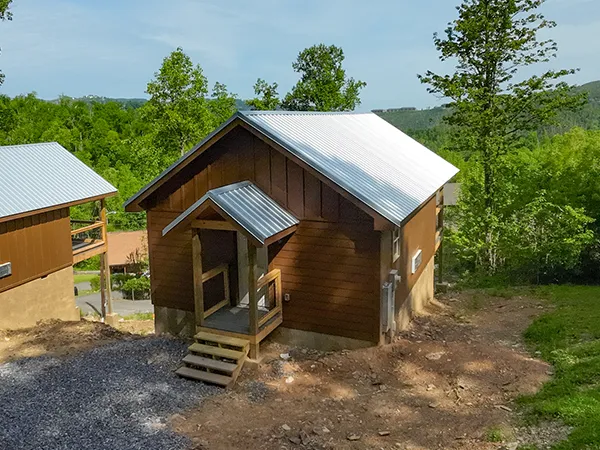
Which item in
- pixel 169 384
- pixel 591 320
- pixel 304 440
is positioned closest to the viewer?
pixel 304 440

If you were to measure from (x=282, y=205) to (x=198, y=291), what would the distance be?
8.98 ft

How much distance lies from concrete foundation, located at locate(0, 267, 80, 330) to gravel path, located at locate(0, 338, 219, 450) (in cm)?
469

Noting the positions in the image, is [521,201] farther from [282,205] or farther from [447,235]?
[282,205]

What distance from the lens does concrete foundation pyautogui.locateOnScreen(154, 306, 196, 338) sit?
13.1 metres

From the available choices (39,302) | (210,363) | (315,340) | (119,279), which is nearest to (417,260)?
(315,340)

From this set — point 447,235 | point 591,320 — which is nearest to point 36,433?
point 591,320

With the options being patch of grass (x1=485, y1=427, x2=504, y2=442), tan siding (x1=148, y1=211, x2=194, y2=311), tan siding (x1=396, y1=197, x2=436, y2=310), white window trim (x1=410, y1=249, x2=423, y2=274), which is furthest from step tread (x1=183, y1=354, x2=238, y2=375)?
white window trim (x1=410, y1=249, x2=423, y2=274)

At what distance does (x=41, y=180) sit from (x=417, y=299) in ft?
43.8

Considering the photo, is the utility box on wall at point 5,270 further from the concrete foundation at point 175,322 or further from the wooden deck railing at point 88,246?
the concrete foundation at point 175,322

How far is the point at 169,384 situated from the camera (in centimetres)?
1010

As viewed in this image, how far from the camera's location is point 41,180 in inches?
677

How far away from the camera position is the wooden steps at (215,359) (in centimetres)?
1021

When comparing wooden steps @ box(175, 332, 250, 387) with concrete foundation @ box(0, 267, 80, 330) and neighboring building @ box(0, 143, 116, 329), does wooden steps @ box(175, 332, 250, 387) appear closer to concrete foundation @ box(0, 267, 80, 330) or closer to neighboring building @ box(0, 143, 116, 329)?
neighboring building @ box(0, 143, 116, 329)

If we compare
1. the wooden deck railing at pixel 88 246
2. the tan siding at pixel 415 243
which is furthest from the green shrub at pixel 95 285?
the tan siding at pixel 415 243
